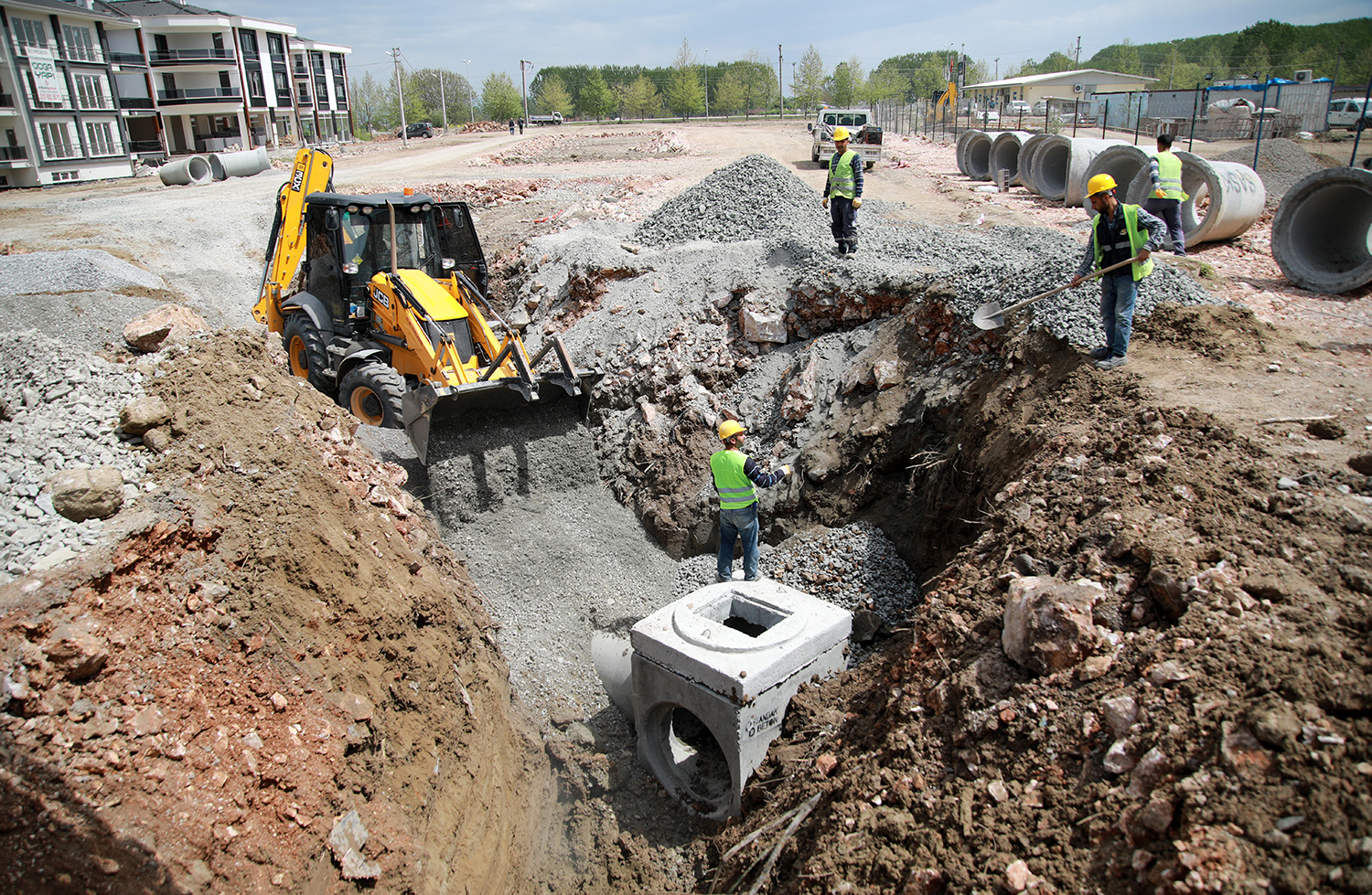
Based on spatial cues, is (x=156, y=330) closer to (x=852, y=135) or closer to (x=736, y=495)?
(x=736, y=495)

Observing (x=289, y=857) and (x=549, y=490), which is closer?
(x=289, y=857)

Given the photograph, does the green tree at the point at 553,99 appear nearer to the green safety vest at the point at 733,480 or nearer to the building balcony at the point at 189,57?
Answer: the building balcony at the point at 189,57

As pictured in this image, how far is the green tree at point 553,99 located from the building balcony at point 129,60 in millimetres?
35491

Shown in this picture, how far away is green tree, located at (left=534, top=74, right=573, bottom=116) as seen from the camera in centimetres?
6781

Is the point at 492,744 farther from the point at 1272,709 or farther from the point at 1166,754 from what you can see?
the point at 1272,709

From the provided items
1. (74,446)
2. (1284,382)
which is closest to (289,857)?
(74,446)

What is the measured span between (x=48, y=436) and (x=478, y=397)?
412cm

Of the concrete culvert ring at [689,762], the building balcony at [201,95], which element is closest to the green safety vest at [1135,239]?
the concrete culvert ring at [689,762]

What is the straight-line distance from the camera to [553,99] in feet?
222

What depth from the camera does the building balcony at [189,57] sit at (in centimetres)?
3925

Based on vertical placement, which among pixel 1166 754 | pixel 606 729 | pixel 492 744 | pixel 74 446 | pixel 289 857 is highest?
pixel 74 446

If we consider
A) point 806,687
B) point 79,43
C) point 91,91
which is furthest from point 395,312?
point 79,43

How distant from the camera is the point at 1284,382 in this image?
577cm

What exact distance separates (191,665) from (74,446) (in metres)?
1.56
